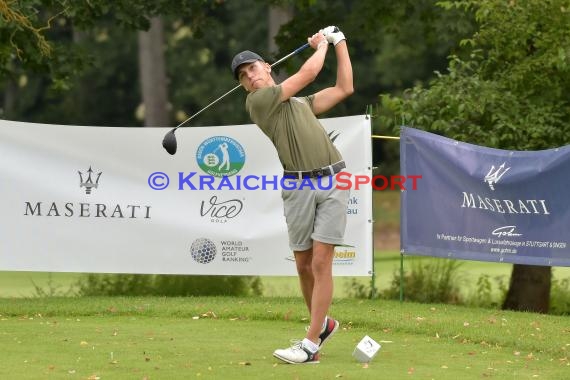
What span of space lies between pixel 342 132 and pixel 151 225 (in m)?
2.00

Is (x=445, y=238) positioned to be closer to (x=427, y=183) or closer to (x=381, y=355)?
(x=427, y=183)

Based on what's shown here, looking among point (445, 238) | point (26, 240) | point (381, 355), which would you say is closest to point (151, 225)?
point (26, 240)

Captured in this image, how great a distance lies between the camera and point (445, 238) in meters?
11.8

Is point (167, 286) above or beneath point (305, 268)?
beneath

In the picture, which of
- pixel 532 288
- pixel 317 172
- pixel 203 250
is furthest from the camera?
pixel 532 288

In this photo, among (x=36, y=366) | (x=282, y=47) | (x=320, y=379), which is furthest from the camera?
(x=282, y=47)

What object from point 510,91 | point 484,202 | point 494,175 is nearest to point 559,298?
point 510,91

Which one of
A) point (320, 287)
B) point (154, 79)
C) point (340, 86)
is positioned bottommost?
point (320, 287)

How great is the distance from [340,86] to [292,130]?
1.51ft

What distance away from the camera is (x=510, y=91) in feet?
42.5

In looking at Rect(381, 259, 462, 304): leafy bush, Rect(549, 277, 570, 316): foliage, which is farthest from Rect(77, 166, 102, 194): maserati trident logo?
Rect(549, 277, 570, 316): foliage

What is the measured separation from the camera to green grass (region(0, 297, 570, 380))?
7777 mm

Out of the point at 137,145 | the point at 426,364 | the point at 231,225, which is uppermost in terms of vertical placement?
the point at 137,145

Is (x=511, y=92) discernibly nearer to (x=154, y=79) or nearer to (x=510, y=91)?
(x=510, y=91)
